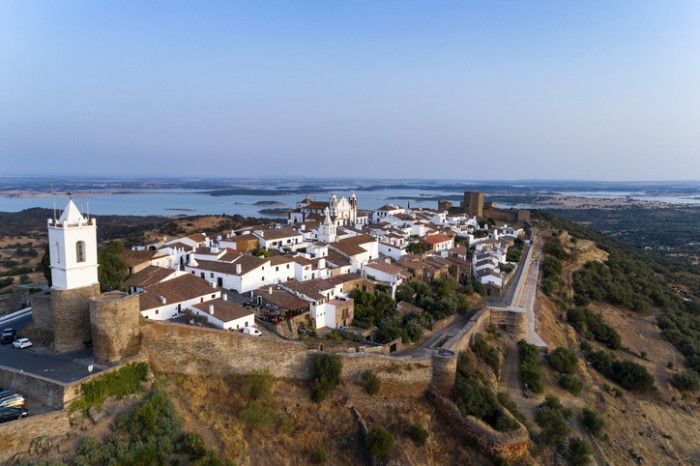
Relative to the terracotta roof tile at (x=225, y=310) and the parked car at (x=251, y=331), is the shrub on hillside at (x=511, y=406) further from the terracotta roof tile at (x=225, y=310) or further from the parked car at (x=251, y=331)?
the terracotta roof tile at (x=225, y=310)

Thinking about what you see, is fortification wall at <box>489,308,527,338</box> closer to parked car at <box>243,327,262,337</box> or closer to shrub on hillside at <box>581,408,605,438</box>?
shrub on hillside at <box>581,408,605,438</box>

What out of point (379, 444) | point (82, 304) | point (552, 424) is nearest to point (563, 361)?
point (552, 424)

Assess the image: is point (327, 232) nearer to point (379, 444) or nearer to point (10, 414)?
point (379, 444)

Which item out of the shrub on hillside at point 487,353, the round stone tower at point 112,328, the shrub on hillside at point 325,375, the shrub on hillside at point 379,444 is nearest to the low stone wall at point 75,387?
the round stone tower at point 112,328

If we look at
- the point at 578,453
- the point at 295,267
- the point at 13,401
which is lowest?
the point at 578,453

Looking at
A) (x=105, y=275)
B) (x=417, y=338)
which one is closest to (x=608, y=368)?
(x=417, y=338)
